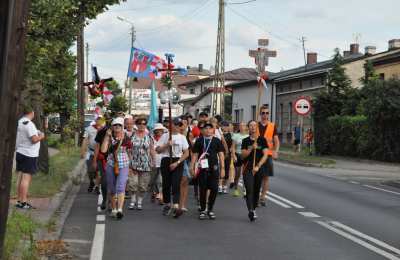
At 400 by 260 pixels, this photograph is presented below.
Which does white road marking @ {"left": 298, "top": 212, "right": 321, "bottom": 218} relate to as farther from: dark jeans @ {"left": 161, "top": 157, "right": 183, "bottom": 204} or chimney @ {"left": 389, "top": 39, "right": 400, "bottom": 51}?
chimney @ {"left": 389, "top": 39, "right": 400, "bottom": 51}

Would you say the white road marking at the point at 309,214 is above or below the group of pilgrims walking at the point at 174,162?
below

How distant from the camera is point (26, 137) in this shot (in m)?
11.7

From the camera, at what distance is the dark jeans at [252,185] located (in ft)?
37.9

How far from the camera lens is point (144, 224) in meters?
10.9

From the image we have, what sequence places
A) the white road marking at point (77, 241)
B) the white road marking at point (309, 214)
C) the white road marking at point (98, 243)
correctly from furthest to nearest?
the white road marking at point (309, 214) → the white road marking at point (77, 241) → the white road marking at point (98, 243)

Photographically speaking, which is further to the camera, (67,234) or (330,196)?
(330,196)

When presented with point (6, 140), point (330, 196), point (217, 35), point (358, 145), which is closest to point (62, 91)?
point (217, 35)

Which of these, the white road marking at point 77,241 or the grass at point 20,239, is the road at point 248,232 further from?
the grass at point 20,239

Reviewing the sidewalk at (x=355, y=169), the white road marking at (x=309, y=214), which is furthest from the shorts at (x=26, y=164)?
the sidewalk at (x=355, y=169)

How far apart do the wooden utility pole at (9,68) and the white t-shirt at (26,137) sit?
535 cm

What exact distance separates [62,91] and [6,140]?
36324mm

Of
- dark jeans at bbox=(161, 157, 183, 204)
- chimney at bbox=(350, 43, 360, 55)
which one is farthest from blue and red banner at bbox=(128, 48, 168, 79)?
chimney at bbox=(350, 43, 360, 55)

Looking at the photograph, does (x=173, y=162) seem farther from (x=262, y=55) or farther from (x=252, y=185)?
(x=262, y=55)

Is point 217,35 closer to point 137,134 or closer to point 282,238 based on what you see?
point 137,134
